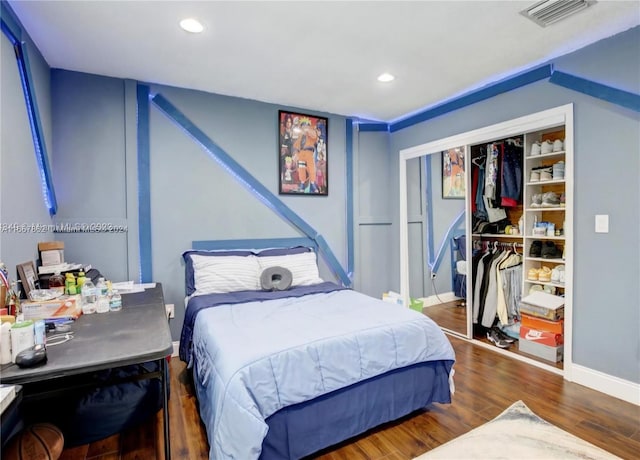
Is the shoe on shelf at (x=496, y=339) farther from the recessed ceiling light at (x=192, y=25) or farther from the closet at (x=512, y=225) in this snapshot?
the recessed ceiling light at (x=192, y=25)

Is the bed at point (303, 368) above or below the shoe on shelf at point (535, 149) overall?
below

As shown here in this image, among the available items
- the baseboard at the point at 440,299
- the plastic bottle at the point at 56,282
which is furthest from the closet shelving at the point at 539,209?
the plastic bottle at the point at 56,282

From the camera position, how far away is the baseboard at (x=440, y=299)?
4691 millimetres

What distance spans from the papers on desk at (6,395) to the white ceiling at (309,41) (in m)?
A: 2.00

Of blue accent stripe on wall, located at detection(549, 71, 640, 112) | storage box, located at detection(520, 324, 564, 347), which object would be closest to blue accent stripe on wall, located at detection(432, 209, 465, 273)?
storage box, located at detection(520, 324, 564, 347)

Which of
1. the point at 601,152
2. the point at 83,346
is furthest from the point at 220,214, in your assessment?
the point at 601,152

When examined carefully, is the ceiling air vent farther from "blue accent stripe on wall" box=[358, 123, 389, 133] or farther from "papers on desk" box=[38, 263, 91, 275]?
"papers on desk" box=[38, 263, 91, 275]

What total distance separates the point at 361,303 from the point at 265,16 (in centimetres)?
201

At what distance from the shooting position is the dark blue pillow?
2.93 meters

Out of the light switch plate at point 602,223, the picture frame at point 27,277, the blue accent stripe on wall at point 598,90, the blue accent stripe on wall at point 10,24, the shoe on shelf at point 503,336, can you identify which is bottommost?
the shoe on shelf at point 503,336

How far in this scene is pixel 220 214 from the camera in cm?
334

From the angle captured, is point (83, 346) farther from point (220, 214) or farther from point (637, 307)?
point (637, 307)

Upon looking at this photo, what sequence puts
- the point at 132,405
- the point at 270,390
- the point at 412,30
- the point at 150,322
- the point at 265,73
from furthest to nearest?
the point at 265,73 → the point at 412,30 → the point at 132,405 → the point at 150,322 → the point at 270,390

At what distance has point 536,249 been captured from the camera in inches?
129
